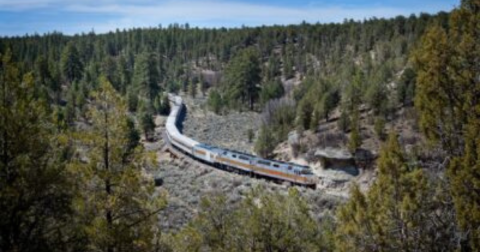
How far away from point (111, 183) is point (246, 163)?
3368 cm

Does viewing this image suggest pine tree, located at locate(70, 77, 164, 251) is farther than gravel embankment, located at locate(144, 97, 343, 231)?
No

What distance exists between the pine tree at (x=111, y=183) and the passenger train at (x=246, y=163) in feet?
96.7

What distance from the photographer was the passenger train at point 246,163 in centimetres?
4138

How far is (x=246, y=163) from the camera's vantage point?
45.5m

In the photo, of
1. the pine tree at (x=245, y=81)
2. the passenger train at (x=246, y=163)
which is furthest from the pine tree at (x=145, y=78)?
the passenger train at (x=246, y=163)

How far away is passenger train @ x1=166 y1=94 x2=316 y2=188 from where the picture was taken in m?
41.4

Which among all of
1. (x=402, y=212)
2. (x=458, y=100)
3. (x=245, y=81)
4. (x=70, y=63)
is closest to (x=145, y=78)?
(x=70, y=63)

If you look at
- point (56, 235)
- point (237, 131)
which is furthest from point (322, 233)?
point (237, 131)

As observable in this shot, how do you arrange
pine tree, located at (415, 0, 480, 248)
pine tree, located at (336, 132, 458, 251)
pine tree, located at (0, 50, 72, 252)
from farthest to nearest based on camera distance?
pine tree, located at (336, 132, 458, 251) < pine tree, located at (0, 50, 72, 252) < pine tree, located at (415, 0, 480, 248)

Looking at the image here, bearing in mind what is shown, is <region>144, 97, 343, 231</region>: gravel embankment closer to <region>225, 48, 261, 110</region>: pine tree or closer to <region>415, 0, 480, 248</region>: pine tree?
<region>225, 48, 261, 110</region>: pine tree

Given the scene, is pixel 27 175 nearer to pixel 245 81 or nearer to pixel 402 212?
pixel 402 212

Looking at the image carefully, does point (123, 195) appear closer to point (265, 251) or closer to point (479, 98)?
point (265, 251)

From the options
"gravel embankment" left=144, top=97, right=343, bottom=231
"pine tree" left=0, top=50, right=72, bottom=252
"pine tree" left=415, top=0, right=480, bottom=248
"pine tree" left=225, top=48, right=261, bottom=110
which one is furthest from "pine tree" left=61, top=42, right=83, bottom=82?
"pine tree" left=415, top=0, right=480, bottom=248

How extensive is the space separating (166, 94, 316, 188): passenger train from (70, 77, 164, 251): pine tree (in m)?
29.5
